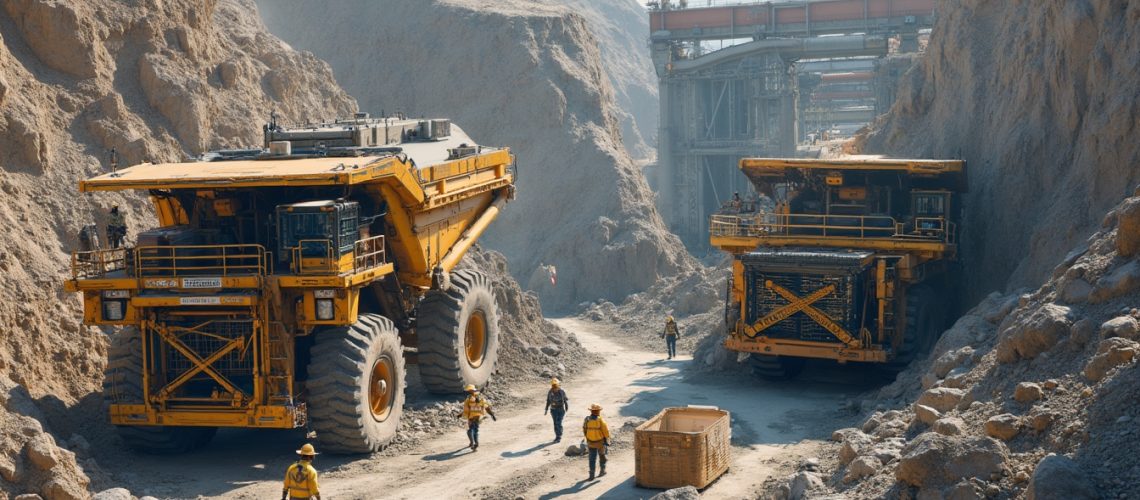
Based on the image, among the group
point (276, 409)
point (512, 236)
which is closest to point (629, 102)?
point (512, 236)

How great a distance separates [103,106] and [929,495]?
1643 cm

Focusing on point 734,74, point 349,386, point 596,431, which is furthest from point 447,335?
point 734,74

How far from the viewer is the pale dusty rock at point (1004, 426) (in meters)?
13.3

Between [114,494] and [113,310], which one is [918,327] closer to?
[113,310]

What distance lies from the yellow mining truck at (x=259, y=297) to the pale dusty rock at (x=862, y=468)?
6.58 meters

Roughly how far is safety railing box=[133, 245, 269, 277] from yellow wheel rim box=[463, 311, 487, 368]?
18.4ft

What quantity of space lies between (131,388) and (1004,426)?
1080 centimetres

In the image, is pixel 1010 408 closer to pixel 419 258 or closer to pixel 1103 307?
pixel 1103 307

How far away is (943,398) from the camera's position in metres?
15.8

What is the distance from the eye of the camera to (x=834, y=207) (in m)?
25.0

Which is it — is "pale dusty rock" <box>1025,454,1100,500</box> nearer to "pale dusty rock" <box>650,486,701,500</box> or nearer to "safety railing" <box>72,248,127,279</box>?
"pale dusty rock" <box>650,486,701,500</box>

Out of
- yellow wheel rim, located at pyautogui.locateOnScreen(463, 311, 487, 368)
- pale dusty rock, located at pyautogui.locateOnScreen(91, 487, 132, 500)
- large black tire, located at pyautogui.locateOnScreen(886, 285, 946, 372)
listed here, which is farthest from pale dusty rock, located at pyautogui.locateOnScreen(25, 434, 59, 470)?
large black tire, located at pyautogui.locateOnScreen(886, 285, 946, 372)

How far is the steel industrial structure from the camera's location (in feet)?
146

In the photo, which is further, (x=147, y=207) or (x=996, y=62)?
(x=996, y=62)
